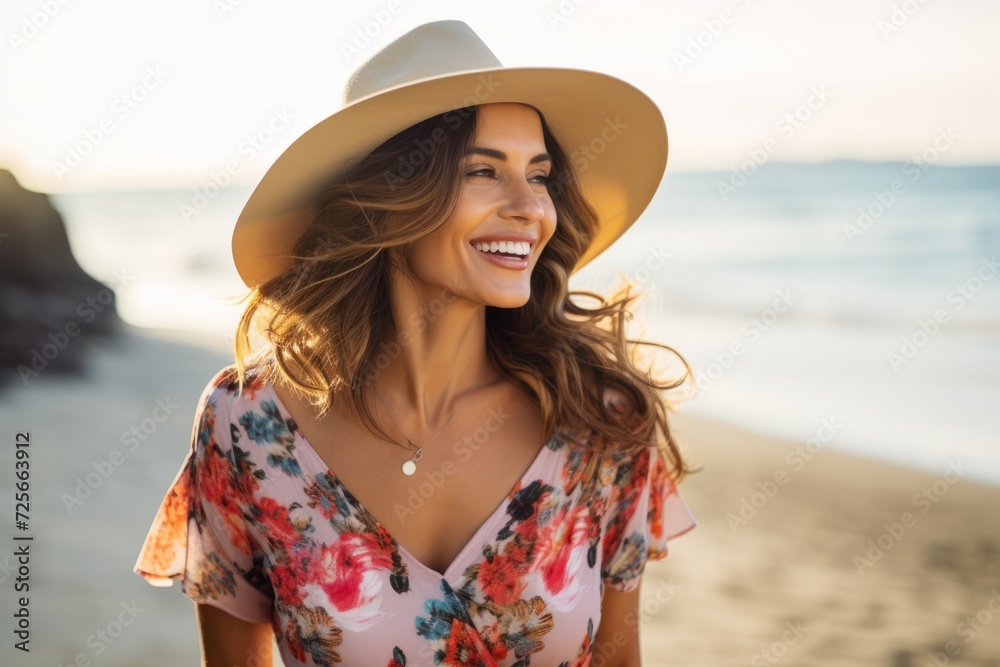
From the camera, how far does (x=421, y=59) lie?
229cm

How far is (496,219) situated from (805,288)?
889cm

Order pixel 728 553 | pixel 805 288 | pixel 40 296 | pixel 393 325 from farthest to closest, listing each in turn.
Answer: pixel 805 288 → pixel 40 296 → pixel 728 553 → pixel 393 325

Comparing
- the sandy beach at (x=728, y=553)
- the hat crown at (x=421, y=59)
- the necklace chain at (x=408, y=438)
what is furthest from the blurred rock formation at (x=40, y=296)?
the hat crown at (x=421, y=59)

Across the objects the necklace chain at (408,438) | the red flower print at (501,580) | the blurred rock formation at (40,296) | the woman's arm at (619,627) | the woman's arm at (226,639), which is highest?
the necklace chain at (408,438)

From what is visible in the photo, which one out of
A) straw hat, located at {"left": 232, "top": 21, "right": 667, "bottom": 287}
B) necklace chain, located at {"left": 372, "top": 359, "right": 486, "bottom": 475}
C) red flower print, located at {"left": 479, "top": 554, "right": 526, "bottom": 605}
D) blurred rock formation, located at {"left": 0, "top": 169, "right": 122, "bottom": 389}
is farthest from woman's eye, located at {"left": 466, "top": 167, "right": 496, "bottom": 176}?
blurred rock formation, located at {"left": 0, "top": 169, "right": 122, "bottom": 389}

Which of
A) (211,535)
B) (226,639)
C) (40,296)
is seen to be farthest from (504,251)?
(40,296)

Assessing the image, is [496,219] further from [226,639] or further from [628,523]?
[226,639]

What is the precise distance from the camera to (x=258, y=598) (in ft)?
8.05

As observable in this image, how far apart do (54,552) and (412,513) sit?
2627mm

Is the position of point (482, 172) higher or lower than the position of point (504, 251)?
higher

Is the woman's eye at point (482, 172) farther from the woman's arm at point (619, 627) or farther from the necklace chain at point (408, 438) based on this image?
the woman's arm at point (619, 627)

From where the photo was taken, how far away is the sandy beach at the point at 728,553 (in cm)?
400

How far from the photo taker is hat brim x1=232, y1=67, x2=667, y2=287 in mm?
2193

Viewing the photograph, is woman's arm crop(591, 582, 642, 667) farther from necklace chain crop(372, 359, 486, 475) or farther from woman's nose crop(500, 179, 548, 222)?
woman's nose crop(500, 179, 548, 222)
